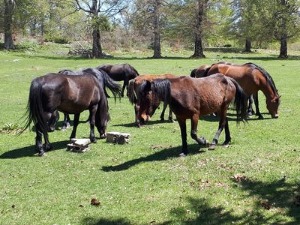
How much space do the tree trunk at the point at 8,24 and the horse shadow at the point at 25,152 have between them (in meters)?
43.4

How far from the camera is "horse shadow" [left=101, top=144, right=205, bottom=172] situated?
10.4 metres

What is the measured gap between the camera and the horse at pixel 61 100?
37.1 ft

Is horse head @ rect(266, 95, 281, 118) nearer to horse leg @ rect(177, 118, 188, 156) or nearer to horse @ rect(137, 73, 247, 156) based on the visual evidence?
horse @ rect(137, 73, 247, 156)

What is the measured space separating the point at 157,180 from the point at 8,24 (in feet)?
163

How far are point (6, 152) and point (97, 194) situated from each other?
16.0ft

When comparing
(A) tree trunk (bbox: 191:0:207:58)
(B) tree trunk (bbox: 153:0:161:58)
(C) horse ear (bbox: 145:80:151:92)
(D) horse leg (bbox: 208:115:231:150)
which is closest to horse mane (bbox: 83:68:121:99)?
(D) horse leg (bbox: 208:115:231:150)

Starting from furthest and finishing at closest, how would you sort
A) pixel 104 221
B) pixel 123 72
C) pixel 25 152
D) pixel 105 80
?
1. pixel 123 72
2. pixel 105 80
3. pixel 25 152
4. pixel 104 221

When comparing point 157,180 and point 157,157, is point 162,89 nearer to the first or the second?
point 157,157

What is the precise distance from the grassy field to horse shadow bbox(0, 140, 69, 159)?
0.06 ft

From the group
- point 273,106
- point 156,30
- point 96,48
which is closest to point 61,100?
point 273,106

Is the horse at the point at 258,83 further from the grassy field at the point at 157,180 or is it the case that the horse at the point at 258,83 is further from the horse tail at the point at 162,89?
the horse tail at the point at 162,89

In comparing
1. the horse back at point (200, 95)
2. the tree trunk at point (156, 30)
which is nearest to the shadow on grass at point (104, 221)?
the horse back at point (200, 95)

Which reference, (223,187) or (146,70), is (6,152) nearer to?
(223,187)

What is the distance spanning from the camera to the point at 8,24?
53781 millimetres
